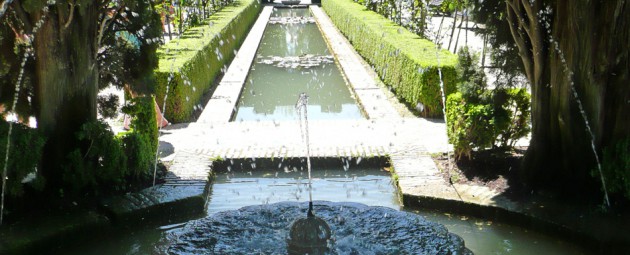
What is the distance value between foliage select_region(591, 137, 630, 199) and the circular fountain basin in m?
1.68

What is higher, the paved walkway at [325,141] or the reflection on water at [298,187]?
the paved walkway at [325,141]

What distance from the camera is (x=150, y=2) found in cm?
706

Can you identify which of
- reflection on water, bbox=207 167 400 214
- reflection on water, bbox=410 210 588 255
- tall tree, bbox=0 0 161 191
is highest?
tall tree, bbox=0 0 161 191

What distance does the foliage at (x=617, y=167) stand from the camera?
5848 mm

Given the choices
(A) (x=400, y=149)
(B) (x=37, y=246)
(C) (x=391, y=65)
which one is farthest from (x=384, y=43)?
(B) (x=37, y=246)

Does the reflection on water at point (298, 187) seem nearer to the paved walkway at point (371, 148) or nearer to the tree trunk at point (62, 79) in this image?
the paved walkway at point (371, 148)

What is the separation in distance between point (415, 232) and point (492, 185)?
6.51 ft

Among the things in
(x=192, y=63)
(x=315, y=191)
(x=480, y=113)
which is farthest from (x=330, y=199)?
(x=192, y=63)

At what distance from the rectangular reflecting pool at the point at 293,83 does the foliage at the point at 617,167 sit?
17.8ft

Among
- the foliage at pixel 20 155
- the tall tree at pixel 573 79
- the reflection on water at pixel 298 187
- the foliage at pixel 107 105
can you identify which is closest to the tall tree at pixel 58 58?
the foliage at pixel 20 155

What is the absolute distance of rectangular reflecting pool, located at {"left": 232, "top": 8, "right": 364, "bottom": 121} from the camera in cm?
1173

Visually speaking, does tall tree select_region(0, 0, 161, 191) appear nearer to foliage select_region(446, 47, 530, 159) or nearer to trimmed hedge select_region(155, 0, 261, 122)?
trimmed hedge select_region(155, 0, 261, 122)

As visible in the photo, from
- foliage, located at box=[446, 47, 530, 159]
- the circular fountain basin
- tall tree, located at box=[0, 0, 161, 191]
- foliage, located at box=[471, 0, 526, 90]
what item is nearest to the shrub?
foliage, located at box=[446, 47, 530, 159]

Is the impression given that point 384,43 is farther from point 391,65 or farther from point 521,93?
point 521,93
